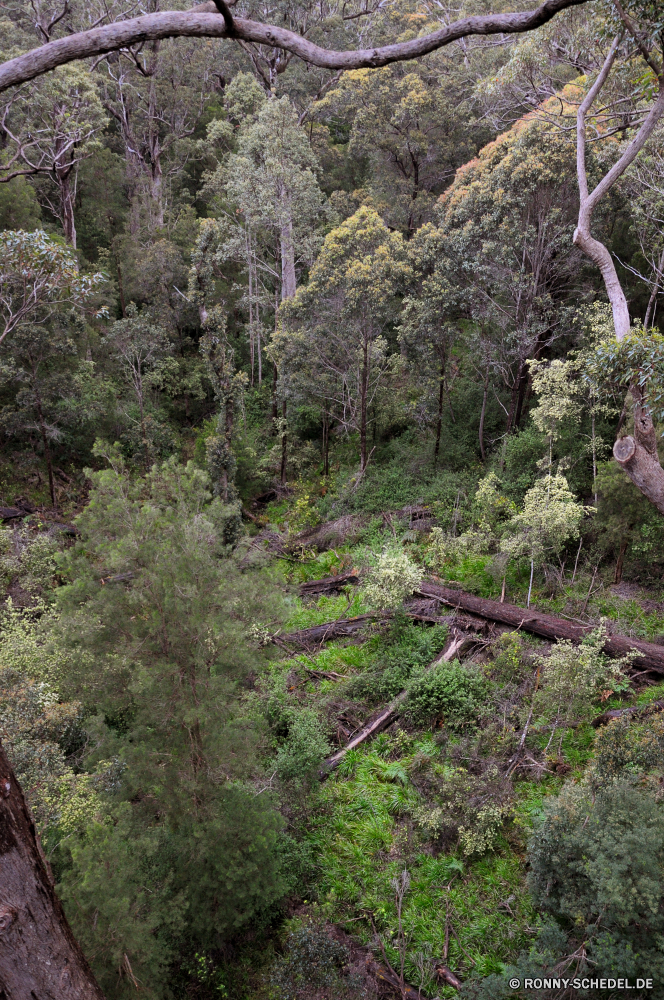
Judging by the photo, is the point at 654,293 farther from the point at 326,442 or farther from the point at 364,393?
the point at 326,442

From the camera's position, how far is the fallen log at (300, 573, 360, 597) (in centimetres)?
1194

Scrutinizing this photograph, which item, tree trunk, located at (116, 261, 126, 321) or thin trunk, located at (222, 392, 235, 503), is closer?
thin trunk, located at (222, 392, 235, 503)

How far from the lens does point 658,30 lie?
4227mm

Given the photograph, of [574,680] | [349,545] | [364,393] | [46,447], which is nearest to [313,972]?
[574,680]

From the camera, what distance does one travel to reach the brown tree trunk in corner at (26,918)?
90.7 inches

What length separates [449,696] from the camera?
8047mm

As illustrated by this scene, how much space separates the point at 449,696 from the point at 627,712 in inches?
89.0

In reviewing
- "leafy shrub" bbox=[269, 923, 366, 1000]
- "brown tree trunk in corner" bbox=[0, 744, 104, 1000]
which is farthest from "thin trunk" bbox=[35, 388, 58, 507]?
"brown tree trunk in corner" bbox=[0, 744, 104, 1000]

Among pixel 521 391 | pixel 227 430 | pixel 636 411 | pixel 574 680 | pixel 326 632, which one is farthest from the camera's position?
pixel 227 430

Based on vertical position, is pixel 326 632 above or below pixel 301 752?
below

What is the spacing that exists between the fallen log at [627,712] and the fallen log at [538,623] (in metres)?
0.64

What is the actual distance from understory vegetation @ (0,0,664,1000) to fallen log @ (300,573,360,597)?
63 millimetres

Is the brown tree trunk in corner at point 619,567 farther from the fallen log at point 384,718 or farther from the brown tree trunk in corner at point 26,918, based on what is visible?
the brown tree trunk in corner at point 26,918

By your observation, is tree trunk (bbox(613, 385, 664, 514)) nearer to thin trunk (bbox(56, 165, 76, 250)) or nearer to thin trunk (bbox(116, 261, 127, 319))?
thin trunk (bbox(116, 261, 127, 319))
